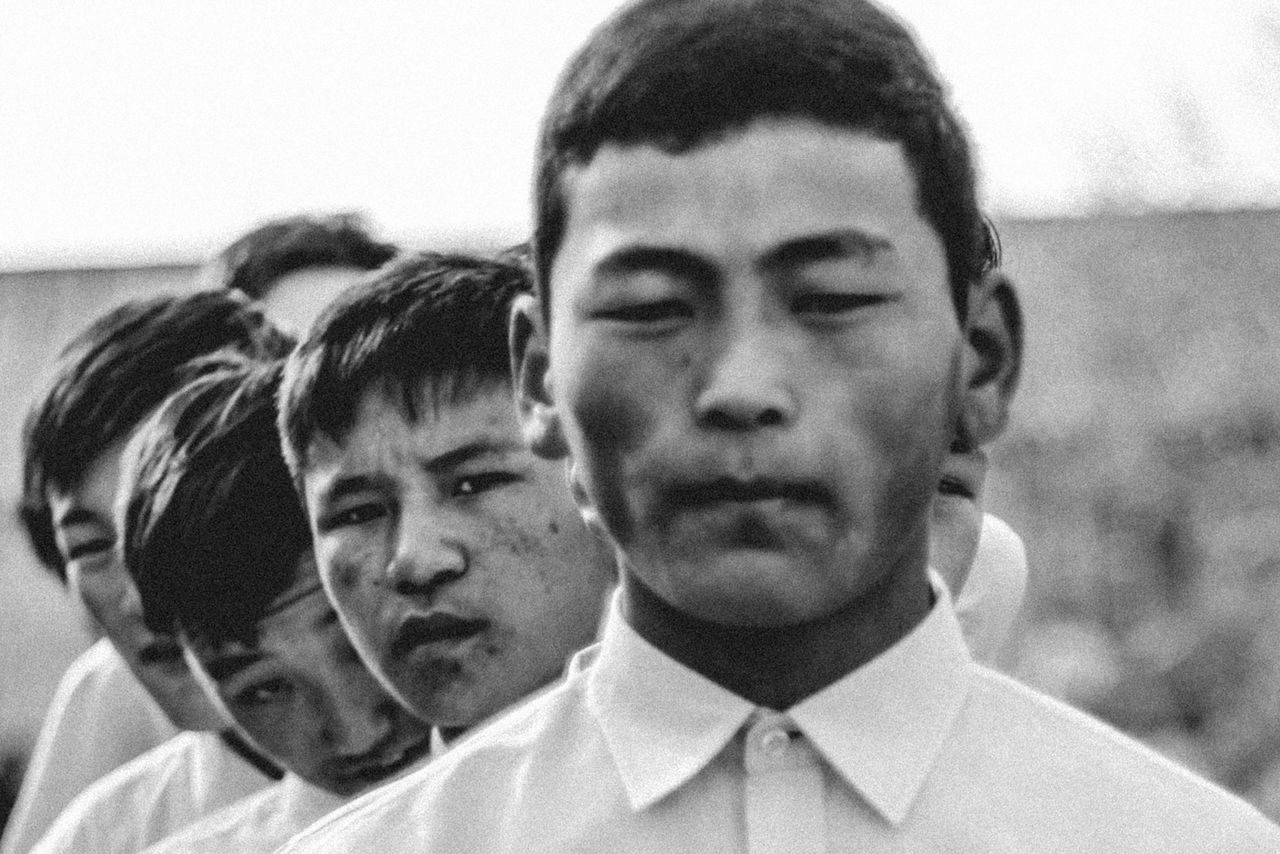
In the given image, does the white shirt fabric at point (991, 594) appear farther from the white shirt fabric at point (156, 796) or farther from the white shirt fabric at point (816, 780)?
the white shirt fabric at point (156, 796)

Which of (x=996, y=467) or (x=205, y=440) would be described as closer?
(x=205, y=440)

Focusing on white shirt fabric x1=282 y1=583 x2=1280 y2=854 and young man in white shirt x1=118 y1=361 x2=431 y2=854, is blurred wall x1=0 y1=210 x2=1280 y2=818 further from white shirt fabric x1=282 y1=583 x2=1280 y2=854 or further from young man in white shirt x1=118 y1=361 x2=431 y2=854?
white shirt fabric x1=282 y1=583 x2=1280 y2=854

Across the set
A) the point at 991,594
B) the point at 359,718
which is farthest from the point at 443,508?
the point at 991,594

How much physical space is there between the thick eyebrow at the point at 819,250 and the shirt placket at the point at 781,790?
0.30 metres

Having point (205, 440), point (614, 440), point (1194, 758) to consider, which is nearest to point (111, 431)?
point (205, 440)

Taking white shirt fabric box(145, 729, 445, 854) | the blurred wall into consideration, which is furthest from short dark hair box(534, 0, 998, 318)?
the blurred wall

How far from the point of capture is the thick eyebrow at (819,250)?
5.11 ft

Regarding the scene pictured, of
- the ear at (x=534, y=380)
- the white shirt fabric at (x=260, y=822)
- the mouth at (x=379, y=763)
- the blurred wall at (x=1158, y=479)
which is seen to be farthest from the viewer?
the blurred wall at (x=1158, y=479)

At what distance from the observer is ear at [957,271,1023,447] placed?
1.70m

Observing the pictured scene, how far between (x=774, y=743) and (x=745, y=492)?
0.60 feet

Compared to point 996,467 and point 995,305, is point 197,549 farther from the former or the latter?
point 996,467

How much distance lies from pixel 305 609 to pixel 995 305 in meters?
0.90

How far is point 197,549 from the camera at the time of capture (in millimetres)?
2443

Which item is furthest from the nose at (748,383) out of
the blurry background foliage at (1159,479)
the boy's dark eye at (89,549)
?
the blurry background foliage at (1159,479)
